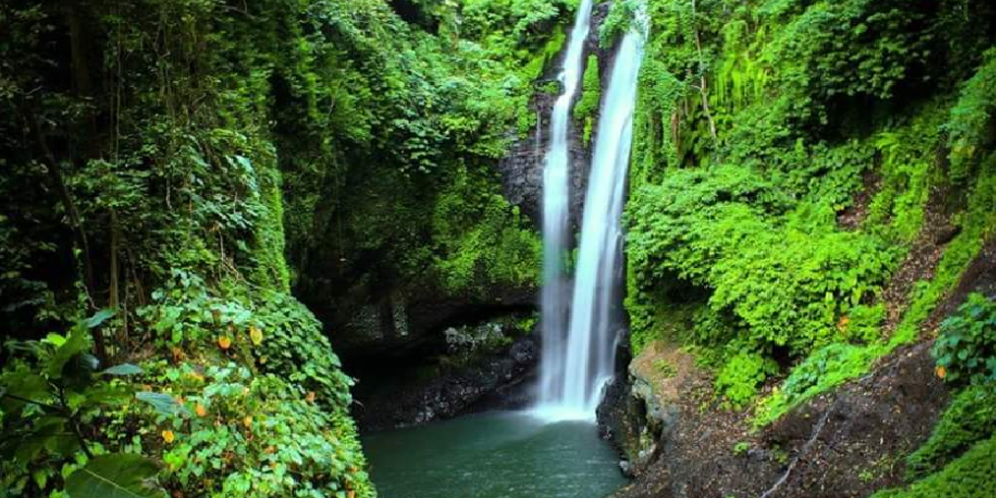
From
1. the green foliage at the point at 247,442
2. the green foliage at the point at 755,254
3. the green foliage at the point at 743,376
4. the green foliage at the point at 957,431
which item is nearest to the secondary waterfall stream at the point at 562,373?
the green foliage at the point at 743,376

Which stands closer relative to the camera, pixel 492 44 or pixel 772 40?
pixel 772 40

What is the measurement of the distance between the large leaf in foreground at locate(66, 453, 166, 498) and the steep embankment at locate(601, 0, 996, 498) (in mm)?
4286

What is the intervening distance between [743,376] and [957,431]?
2.85 m

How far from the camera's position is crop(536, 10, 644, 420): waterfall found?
1166 centimetres

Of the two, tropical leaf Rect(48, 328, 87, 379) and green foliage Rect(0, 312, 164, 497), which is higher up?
tropical leaf Rect(48, 328, 87, 379)

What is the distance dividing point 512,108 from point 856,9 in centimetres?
669

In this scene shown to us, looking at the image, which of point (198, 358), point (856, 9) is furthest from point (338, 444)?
point (856, 9)

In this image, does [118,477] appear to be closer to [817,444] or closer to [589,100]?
[817,444]

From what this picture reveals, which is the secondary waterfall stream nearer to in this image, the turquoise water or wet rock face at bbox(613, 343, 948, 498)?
the turquoise water

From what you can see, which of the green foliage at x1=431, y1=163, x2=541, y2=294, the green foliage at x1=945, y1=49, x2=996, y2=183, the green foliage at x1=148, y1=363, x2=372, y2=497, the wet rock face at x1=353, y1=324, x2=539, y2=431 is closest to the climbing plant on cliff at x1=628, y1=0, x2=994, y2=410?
the green foliage at x1=945, y1=49, x2=996, y2=183

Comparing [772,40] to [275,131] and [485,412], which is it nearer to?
A: [275,131]

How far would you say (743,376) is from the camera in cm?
720

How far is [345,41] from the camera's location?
34.9ft

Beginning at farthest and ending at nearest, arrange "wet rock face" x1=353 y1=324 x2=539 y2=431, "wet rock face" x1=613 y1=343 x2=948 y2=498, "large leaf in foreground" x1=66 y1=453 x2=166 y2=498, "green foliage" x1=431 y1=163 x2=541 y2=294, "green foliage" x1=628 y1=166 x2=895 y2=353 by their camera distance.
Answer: "wet rock face" x1=353 y1=324 x2=539 y2=431 → "green foliage" x1=431 y1=163 x2=541 y2=294 → "green foliage" x1=628 y1=166 x2=895 y2=353 → "wet rock face" x1=613 y1=343 x2=948 y2=498 → "large leaf in foreground" x1=66 y1=453 x2=166 y2=498
